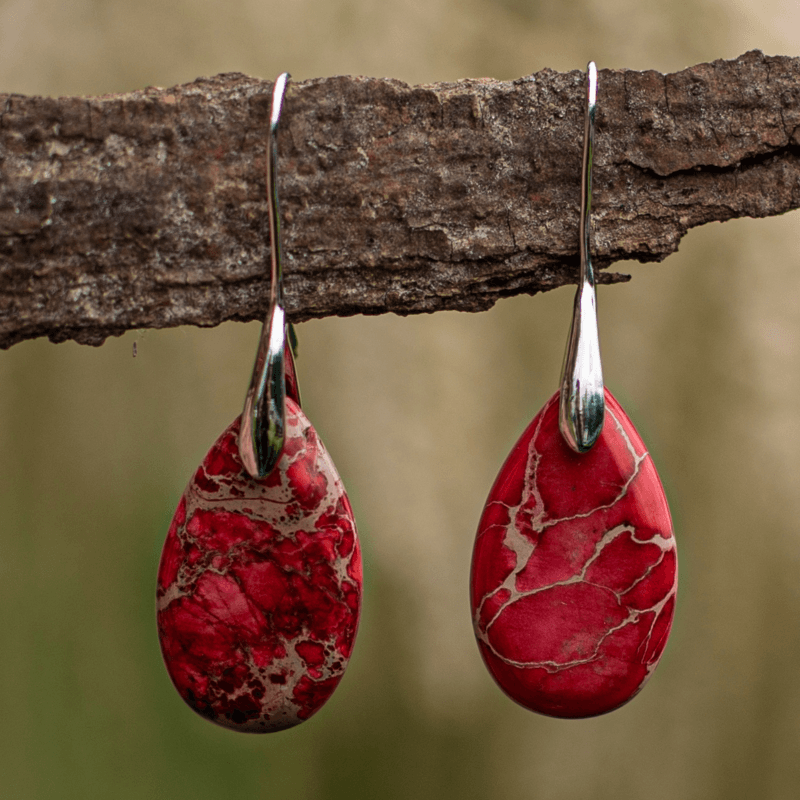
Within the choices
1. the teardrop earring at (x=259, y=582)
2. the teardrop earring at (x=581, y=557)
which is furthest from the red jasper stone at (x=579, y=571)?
the teardrop earring at (x=259, y=582)

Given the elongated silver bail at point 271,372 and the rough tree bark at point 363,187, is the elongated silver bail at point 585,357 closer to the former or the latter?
the rough tree bark at point 363,187

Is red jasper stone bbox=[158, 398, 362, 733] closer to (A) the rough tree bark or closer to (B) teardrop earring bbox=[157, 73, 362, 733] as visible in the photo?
(B) teardrop earring bbox=[157, 73, 362, 733]

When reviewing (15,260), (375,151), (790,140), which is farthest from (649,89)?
(15,260)

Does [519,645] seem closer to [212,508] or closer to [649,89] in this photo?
[212,508]

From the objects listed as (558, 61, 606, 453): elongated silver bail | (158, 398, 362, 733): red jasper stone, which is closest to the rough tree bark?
(558, 61, 606, 453): elongated silver bail

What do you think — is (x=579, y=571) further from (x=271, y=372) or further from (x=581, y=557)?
(x=271, y=372)

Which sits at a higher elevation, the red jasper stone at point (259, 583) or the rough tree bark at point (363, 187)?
the rough tree bark at point (363, 187)

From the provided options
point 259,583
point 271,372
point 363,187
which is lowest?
point 259,583

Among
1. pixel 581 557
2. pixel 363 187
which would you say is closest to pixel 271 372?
pixel 363 187
